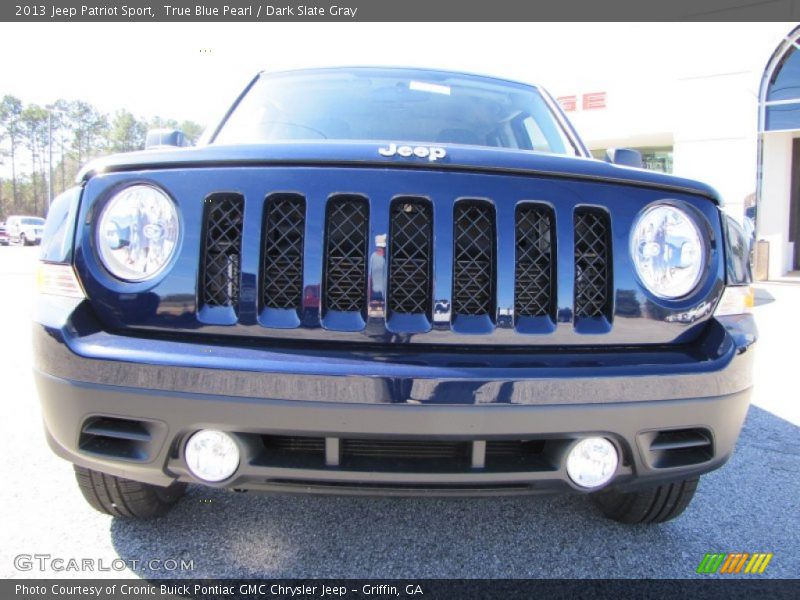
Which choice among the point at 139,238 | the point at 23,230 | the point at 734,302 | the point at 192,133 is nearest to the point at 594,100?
the point at 192,133

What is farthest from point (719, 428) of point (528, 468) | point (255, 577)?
point (255, 577)

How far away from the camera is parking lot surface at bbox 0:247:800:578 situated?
5.97ft

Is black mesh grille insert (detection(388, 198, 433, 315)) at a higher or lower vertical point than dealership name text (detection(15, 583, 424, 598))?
higher

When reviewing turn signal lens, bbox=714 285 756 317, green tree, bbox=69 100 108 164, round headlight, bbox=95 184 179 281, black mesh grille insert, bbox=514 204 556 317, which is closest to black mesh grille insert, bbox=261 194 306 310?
round headlight, bbox=95 184 179 281

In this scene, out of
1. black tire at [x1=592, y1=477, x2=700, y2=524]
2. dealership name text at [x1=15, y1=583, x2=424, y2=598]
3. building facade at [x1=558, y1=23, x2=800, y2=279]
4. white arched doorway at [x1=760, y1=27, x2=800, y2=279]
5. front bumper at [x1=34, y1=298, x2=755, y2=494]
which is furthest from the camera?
building facade at [x1=558, y1=23, x2=800, y2=279]

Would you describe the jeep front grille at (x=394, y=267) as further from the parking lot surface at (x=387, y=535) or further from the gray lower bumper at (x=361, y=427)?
the parking lot surface at (x=387, y=535)

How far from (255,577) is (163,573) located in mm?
302

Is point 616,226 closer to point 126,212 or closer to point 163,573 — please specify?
point 126,212

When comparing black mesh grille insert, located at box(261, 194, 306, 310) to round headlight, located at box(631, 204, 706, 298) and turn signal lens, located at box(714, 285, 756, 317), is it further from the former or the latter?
turn signal lens, located at box(714, 285, 756, 317)

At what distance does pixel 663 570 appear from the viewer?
1.84 meters

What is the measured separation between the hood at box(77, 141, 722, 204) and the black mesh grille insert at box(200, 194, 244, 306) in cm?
11

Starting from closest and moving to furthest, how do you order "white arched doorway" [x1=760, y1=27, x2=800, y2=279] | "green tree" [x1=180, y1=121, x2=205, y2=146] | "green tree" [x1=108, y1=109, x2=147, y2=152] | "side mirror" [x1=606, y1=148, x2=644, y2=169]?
"side mirror" [x1=606, y1=148, x2=644, y2=169]
"green tree" [x1=180, y1=121, x2=205, y2=146]
"white arched doorway" [x1=760, y1=27, x2=800, y2=279]
"green tree" [x1=108, y1=109, x2=147, y2=152]

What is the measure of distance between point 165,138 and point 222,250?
4.09 feet

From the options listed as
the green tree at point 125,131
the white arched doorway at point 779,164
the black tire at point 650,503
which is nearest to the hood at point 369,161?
the black tire at point 650,503
